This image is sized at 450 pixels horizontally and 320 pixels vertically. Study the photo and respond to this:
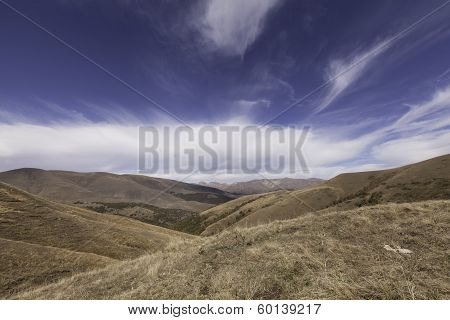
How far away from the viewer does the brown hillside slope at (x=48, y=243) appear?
12953mm

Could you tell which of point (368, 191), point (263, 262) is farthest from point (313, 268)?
point (368, 191)

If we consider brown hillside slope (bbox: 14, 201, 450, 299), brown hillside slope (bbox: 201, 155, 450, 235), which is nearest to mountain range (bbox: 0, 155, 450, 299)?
brown hillside slope (bbox: 14, 201, 450, 299)

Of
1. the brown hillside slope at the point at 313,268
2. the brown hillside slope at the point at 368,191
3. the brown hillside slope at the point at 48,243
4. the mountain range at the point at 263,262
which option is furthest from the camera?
the brown hillside slope at the point at 368,191

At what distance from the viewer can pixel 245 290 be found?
18.0 ft

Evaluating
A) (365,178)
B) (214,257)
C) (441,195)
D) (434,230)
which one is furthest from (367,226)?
(365,178)

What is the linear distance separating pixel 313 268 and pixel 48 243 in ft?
53.8

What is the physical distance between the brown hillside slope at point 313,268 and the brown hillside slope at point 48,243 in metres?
5.11

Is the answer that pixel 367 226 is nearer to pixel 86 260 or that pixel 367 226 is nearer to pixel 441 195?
pixel 86 260

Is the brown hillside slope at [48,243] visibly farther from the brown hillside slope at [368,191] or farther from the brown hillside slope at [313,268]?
the brown hillside slope at [368,191]

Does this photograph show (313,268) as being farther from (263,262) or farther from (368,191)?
(368,191)

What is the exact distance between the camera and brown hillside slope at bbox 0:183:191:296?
12953 millimetres

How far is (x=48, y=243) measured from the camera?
1725 centimetres

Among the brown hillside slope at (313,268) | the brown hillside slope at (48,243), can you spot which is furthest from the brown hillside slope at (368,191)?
the brown hillside slope at (313,268)

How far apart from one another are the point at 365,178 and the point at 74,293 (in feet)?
201
